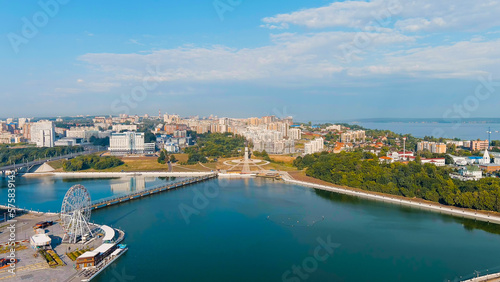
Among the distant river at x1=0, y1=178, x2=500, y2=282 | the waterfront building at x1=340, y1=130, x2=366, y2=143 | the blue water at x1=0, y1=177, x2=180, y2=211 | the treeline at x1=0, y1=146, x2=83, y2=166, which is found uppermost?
the waterfront building at x1=340, y1=130, x2=366, y2=143

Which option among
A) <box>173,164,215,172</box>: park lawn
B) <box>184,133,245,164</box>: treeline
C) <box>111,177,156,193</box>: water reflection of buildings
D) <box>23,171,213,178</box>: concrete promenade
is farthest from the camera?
<box>184,133,245,164</box>: treeline

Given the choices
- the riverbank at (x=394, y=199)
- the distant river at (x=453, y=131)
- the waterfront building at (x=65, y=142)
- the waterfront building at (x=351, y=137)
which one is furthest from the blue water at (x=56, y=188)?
the distant river at (x=453, y=131)

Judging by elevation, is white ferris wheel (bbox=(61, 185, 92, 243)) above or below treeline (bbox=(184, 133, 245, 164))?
below

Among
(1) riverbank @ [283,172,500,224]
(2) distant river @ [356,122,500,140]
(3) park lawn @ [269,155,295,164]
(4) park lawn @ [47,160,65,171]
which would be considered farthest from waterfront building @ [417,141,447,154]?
(4) park lawn @ [47,160,65,171]

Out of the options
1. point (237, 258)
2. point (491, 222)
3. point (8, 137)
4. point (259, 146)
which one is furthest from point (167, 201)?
point (8, 137)

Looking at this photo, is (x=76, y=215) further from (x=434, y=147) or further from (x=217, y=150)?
(x=434, y=147)

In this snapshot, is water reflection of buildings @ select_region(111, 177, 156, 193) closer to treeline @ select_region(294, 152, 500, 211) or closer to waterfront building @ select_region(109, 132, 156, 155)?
treeline @ select_region(294, 152, 500, 211)
